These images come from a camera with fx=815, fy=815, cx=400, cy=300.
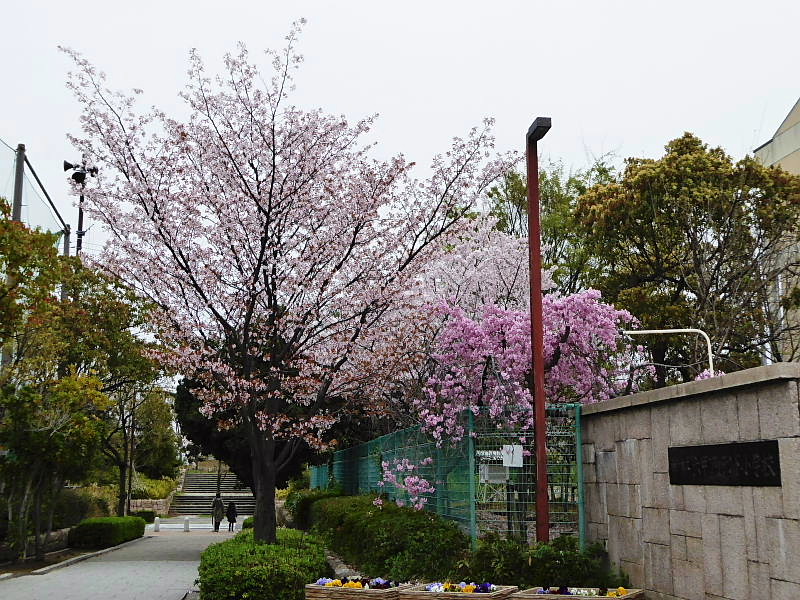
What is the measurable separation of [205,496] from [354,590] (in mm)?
47362

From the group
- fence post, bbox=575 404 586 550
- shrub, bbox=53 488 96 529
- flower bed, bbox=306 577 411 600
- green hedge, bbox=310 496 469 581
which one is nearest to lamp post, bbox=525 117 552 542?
fence post, bbox=575 404 586 550

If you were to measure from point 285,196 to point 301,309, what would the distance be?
166 centimetres

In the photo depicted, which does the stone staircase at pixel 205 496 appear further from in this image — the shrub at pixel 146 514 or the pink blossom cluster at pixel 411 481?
the pink blossom cluster at pixel 411 481

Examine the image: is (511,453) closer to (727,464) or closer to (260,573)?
(260,573)

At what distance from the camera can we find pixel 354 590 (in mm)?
8266

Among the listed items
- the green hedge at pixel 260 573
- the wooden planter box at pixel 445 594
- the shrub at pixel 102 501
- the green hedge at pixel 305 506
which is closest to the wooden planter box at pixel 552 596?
the wooden planter box at pixel 445 594

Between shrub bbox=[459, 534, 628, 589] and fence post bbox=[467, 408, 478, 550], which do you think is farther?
fence post bbox=[467, 408, 478, 550]

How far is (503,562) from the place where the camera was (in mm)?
8805

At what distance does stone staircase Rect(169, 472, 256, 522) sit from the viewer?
49.9 meters

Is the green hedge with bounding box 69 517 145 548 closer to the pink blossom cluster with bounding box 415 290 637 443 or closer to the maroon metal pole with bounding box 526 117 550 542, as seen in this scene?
the pink blossom cluster with bounding box 415 290 637 443

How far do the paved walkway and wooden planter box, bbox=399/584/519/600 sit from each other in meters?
6.79

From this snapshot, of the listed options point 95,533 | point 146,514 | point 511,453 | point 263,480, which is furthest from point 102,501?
point 511,453

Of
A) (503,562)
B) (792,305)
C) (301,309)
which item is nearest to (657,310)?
(792,305)

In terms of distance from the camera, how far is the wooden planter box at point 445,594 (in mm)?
7633
